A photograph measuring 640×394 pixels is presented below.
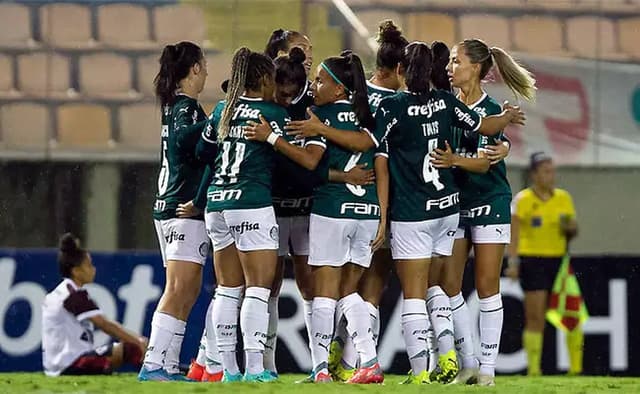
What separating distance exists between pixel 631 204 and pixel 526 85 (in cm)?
454

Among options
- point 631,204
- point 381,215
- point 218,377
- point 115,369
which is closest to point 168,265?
point 218,377

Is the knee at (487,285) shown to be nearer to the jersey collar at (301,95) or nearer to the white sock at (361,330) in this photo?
the white sock at (361,330)

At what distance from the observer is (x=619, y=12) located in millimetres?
12781

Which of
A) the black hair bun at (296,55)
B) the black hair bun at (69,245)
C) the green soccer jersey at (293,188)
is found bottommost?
the black hair bun at (69,245)

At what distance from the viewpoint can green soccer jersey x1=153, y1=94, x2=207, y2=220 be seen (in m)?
7.58

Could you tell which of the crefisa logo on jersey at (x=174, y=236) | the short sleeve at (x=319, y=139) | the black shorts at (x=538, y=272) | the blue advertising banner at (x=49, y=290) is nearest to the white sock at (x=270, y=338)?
the crefisa logo on jersey at (x=174, y=236)

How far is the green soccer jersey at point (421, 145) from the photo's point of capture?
24.3 feet

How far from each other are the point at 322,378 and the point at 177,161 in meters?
1.34

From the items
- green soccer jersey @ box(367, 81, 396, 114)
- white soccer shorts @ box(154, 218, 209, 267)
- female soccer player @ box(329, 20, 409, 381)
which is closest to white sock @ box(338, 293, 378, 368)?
female soccer player @ box(329, 20, 409, 381)

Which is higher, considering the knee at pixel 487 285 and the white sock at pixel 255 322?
the knee at pixel 487 285

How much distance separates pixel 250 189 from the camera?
7.16 metres

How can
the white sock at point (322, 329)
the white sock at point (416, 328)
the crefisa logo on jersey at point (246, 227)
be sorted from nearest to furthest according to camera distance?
the crefisa logo on jersey at point (246, 227) → the white sock at point (322, 329) → the white sock at point (416, 328)

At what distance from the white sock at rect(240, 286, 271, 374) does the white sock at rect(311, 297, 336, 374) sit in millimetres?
240

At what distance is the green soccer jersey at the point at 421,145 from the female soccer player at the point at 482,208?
0.17 meters
